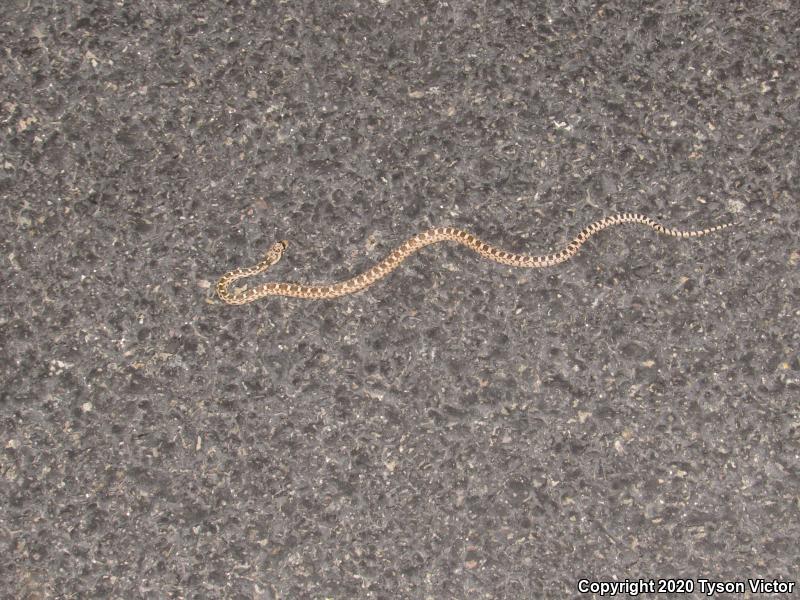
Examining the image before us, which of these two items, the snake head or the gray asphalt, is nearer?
the gray asphalt

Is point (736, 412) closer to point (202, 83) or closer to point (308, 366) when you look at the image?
→ point (308, 366)

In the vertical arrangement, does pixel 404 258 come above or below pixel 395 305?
above

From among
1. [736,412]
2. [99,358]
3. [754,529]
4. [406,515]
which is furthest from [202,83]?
[754,529]

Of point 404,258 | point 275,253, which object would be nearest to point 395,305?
point 404,258

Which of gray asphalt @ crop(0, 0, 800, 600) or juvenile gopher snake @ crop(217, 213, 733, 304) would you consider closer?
gray asphalt @ crop(0, 0, 800, 600)

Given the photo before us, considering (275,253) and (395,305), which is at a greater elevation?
(275,253)

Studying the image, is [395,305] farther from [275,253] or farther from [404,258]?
[275,253]
